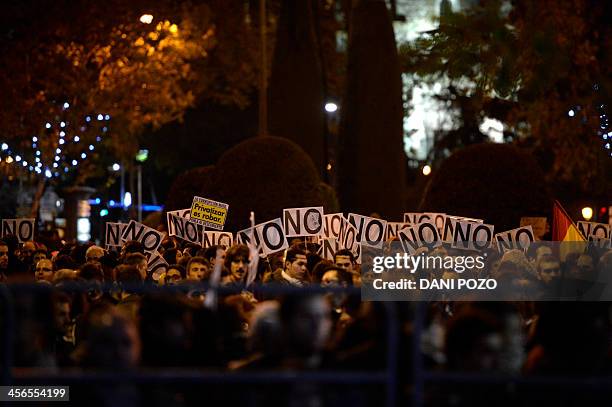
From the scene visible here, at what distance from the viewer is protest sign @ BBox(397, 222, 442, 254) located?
53.8 feet

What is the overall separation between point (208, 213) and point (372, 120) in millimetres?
11543

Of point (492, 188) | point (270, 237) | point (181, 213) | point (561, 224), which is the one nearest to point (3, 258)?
point (270, 237)

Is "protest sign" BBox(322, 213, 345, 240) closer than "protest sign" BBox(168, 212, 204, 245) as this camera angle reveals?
No

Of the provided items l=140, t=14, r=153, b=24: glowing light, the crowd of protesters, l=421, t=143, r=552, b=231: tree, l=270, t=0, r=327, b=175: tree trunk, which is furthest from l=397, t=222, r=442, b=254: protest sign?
l=140, t=14, r=153, b=24: glowing light

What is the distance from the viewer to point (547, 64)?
33.5 metres

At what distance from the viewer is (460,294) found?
11594 mm

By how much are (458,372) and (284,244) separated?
1006 cm

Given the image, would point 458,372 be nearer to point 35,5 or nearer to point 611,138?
point 611,138

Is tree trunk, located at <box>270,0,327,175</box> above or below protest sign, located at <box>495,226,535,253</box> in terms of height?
above

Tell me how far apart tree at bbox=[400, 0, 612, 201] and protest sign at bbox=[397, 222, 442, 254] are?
1477 cm

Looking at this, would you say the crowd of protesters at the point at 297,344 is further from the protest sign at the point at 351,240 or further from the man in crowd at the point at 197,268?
the protest sign at the point at 351,240

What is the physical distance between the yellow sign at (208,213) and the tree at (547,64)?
607 inches

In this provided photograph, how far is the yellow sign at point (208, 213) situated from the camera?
56.8 feet

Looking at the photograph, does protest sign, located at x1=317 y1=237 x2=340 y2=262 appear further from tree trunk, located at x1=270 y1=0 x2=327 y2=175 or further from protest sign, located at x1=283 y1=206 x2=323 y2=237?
tree trunk, located at x1=270 y1=0 x2=327 y2=175
